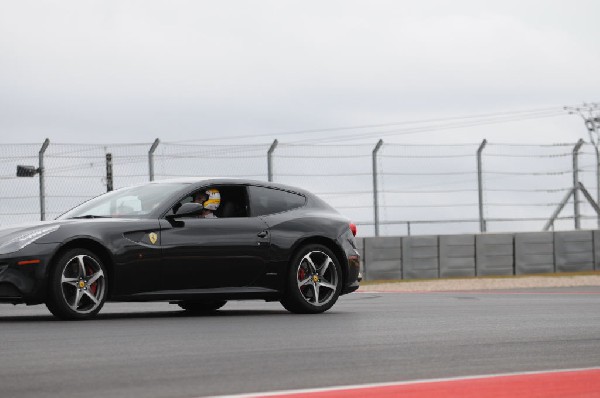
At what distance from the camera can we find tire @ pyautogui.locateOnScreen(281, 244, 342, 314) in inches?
515

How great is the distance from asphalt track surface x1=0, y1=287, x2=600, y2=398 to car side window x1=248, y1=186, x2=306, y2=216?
109cm

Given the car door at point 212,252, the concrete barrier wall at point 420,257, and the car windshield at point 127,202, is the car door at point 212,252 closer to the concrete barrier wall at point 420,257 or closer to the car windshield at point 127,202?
the car windshield at point 127,202

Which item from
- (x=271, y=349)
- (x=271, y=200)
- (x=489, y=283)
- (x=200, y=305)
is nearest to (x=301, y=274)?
(x=271, y=200)

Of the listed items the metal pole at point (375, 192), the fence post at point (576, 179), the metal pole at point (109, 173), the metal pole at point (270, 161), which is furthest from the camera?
the fence post at point (576, 179)

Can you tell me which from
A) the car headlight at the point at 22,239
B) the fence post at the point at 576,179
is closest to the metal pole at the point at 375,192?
the fence post at the point at 576,179

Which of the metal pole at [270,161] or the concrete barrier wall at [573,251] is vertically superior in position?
the metal pole at [270,161]

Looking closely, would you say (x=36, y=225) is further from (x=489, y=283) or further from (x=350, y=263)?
(x=489, y=283)

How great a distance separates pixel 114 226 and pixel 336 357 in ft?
13.0

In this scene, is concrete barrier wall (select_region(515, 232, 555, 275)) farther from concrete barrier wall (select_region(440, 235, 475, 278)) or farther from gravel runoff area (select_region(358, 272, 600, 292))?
concrete barrier wall (select_region(440, 235, 475, 278))

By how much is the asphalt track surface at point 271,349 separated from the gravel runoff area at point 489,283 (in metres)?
12.7

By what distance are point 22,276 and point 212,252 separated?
1.99 meters

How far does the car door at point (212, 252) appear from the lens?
12.4 meters

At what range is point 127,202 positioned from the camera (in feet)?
42.1

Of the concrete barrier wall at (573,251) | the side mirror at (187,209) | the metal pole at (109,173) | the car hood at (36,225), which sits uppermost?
the metal pole at (109,173)
